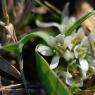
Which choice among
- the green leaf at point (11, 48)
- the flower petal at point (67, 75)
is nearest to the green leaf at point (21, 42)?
the green leaf at point (11, 48)

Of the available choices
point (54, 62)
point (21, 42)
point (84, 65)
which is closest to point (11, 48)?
point (21, 42)

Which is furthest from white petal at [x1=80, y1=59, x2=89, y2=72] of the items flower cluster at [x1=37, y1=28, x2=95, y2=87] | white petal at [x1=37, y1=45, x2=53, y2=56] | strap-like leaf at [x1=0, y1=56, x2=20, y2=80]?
strap-like leaf at [x1=0, y1=56, x2=20, y2=80]

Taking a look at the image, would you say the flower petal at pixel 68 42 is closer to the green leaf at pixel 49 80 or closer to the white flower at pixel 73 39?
the white flower at pixel 73 39

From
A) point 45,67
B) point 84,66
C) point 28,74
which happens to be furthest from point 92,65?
point 28,74

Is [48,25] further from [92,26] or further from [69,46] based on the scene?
[69,46]

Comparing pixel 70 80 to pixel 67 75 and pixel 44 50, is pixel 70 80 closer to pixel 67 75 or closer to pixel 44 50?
pixel 67 75
